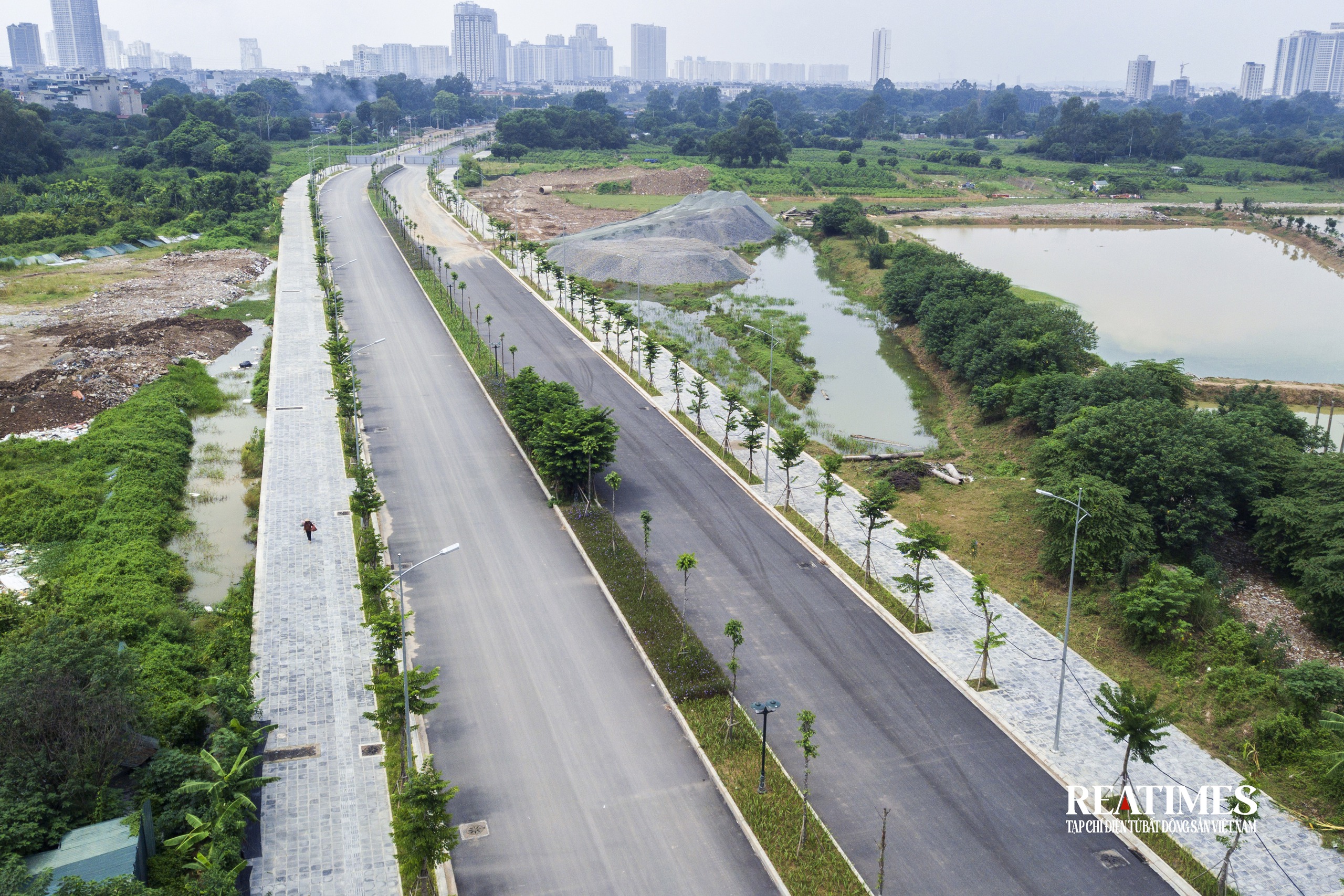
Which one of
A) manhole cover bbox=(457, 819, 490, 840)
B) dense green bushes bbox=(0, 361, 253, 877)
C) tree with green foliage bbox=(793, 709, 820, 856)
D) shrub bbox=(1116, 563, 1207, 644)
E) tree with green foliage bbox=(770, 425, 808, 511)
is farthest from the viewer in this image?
tree with green foliage bbox=(770, 425, 808, 511)

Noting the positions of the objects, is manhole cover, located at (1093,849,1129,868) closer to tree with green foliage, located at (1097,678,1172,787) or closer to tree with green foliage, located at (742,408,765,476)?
tree with green foliage, located at (1097,678,1172,787)

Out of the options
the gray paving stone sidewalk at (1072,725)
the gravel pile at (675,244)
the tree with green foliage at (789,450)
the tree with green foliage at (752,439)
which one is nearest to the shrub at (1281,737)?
the gray paving stone sidewalk at (1072,725)

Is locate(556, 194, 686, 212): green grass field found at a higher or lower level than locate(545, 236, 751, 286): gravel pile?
higher

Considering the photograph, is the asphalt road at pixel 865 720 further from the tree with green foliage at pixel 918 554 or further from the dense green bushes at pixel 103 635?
the dense green bushes at pixel 103 635

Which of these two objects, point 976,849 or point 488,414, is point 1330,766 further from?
point 488,414

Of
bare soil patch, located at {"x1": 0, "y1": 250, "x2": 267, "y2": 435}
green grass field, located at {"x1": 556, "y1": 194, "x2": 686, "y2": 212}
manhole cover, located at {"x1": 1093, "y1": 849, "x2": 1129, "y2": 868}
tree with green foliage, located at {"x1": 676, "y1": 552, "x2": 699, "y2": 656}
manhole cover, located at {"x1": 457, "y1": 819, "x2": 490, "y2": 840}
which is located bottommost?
manhole cover, located at {"x1": 1093, "y1": 849, "x2": 1129, "y2": 868}

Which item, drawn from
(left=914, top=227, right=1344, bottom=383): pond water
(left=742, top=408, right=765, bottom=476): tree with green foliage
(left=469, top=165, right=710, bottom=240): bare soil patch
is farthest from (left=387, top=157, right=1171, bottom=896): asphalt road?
(left=469, top=165, right=710, bottom=240): bare soil patch

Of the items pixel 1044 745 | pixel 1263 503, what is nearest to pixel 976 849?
pixel 1044 745
